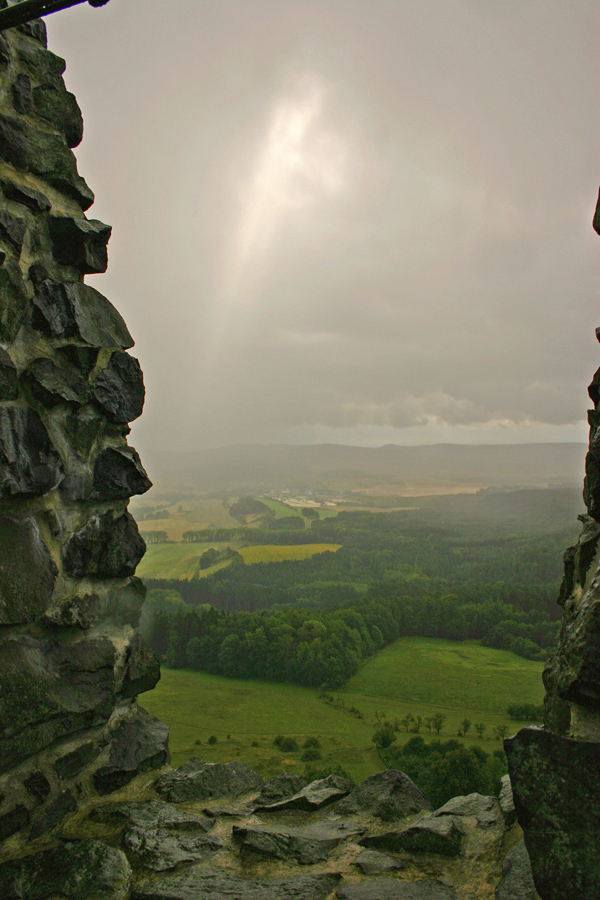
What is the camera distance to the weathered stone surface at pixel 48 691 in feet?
13.0

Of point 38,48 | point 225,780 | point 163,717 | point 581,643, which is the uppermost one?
point 38,48

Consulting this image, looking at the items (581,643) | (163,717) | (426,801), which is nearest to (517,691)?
(163,717)

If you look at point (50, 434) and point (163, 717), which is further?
point (163, 717)

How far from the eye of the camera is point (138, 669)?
17.5 feet

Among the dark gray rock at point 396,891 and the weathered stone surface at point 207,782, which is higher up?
the dark gray rock at point 396,891

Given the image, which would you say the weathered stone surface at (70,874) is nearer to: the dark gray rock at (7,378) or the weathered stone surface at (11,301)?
the dark gray rock at (7,378)

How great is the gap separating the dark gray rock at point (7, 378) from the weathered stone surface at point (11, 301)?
0.21 meters

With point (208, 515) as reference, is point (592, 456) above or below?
above

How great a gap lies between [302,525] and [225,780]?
11444cm

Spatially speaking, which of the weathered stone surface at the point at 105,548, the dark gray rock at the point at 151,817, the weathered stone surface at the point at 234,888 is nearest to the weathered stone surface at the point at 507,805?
the weathered stone surface at the point at 234,888

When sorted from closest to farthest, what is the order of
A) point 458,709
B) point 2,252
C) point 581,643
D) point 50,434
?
point 581,643 → point 2,252 → point 50,434 → point 458,709

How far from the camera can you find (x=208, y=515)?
113 metres

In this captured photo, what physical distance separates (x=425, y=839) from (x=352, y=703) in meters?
12.0

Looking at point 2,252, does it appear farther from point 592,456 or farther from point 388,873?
point 388,873
